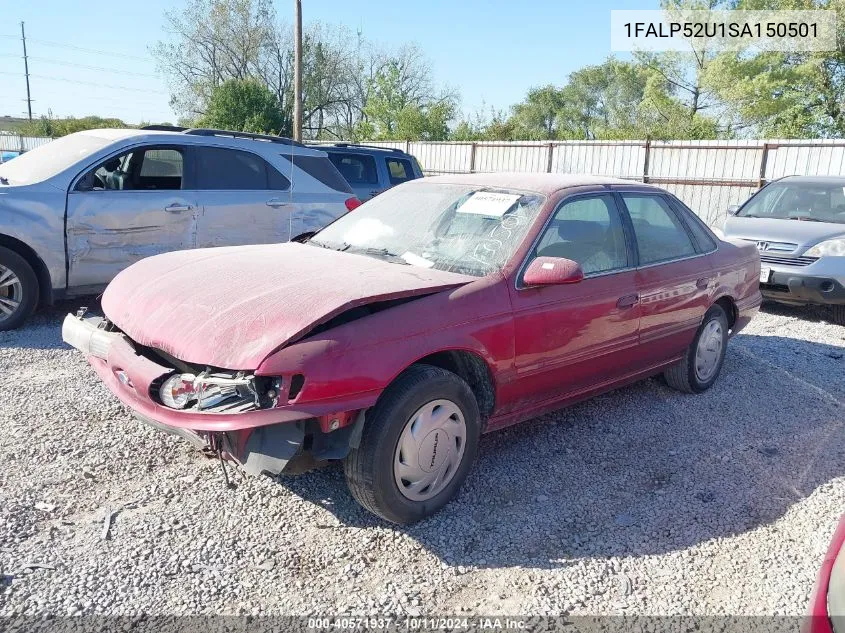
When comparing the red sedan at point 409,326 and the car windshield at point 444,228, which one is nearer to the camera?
the red sedan at point 409,326

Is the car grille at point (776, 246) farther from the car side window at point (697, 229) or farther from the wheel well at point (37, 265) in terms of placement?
the wheel well at point (37, 265)

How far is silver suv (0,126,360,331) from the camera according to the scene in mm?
5848

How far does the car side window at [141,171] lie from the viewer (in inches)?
251

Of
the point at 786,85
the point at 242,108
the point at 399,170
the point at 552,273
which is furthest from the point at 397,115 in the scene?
the point at 552,273

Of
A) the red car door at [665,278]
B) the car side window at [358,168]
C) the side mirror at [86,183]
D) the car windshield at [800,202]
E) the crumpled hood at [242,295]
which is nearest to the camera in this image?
the crumpled hood at [242,295]

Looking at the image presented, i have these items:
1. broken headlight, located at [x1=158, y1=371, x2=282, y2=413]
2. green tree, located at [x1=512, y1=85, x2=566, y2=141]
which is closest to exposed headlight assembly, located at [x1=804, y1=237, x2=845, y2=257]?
broken headlight, located at [x1=158, y1=371, x2=282, y2=413]

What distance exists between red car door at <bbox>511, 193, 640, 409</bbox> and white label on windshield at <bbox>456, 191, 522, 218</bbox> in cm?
28

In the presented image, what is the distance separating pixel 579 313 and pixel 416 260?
3.25ft

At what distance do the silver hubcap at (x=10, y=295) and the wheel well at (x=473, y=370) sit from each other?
4.34 m

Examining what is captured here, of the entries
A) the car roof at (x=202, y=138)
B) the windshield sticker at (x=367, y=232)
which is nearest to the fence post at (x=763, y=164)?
the car roof at (x=202, y=138)

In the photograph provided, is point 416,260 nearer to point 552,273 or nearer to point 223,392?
point 552,273

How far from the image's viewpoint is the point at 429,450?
314 cm

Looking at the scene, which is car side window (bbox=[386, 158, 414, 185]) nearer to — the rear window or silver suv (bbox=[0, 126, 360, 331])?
the rear window

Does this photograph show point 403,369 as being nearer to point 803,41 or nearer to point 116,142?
point 116,142
